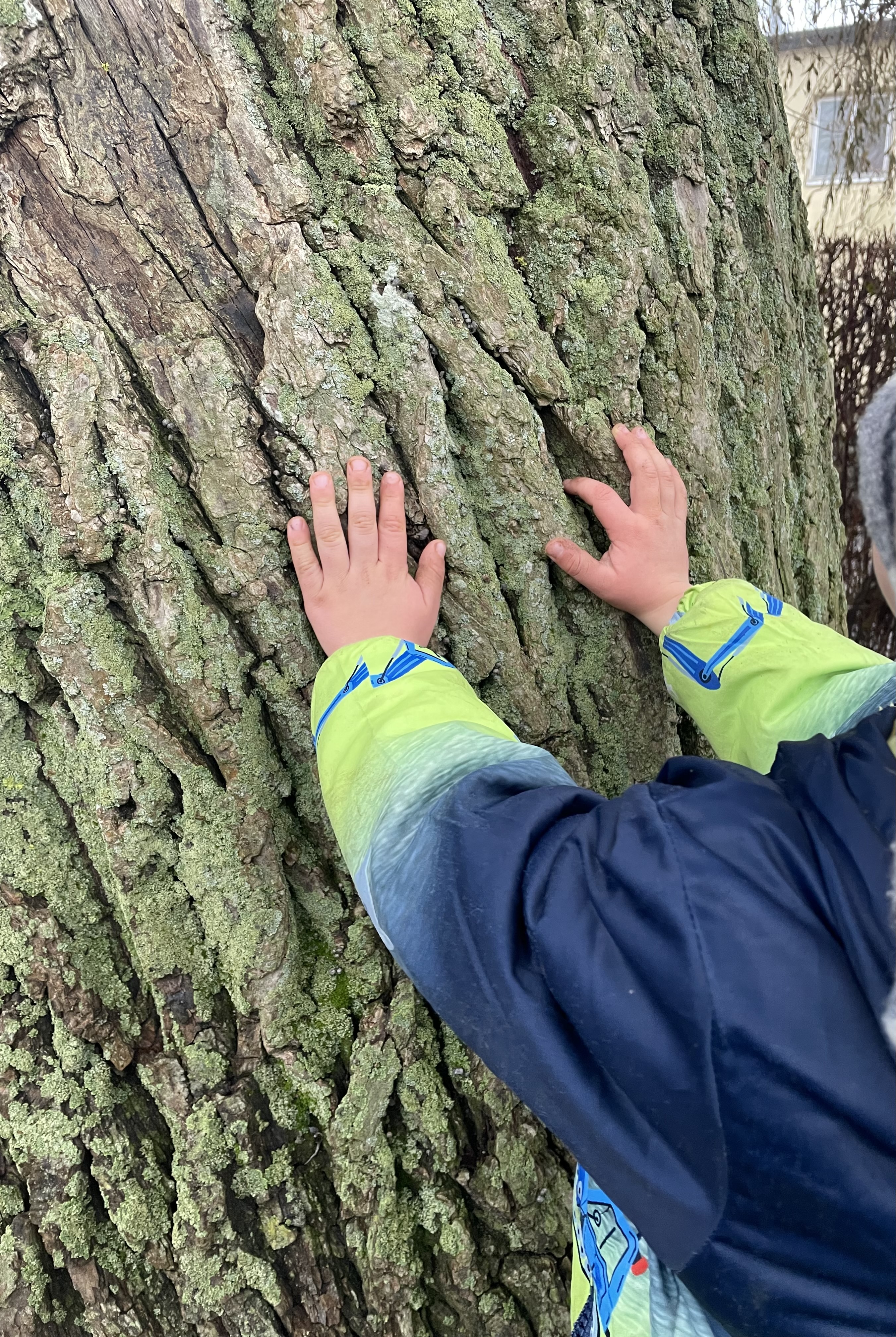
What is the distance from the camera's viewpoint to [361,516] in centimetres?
137

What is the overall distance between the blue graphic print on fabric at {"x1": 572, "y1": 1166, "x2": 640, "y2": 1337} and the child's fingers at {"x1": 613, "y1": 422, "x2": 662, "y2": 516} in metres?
1.11

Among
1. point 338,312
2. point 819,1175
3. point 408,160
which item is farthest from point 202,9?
point 819,1175

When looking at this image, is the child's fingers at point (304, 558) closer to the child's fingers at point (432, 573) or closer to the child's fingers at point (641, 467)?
the child's fingers at point (432, 573)

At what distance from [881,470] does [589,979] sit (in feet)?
2.08

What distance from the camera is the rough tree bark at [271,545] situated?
1273mm

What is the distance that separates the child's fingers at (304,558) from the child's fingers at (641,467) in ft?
2.02

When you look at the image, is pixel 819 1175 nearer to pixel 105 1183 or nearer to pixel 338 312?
pixel 105 1183

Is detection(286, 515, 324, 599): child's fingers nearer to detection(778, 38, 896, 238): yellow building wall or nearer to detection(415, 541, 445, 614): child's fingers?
detection(415, 541, 445, 614): child's fingers

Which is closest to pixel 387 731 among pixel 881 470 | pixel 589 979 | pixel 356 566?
pixel 356 566

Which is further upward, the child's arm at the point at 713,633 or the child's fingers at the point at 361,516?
the child's fingers at the point at 361,516

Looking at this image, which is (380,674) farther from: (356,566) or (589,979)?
(589,979)

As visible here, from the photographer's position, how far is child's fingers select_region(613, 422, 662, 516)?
155cm

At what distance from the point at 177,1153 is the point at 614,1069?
93 cm

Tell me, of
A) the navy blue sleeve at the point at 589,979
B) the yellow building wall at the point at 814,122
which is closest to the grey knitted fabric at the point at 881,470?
the navy blue sleeve at the point at 589,979
